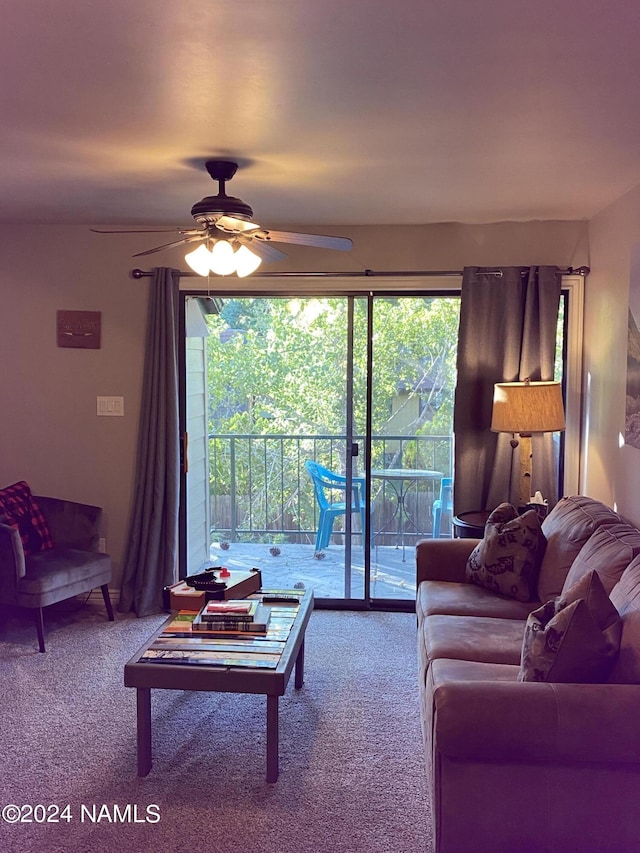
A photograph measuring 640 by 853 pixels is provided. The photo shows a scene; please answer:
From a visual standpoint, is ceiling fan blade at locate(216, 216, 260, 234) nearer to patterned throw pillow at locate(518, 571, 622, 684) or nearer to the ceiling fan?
the ceiling fan

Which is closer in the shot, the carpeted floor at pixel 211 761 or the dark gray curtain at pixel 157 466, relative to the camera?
the carpeted floor at pixel 211 761

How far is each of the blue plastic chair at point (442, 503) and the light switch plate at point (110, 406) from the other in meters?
2.07

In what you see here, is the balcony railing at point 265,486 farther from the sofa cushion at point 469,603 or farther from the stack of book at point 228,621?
the stack of book at point 228,621

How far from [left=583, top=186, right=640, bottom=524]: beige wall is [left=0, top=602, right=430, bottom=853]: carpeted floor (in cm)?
137

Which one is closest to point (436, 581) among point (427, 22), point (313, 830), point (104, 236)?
point (313, 830)

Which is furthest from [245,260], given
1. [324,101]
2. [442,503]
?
Result: [442,503]

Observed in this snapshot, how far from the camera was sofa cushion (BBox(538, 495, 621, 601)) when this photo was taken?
9.62ft

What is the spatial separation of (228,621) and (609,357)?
233 centimetres

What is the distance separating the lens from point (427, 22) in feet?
5.69

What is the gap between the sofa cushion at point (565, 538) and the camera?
293 centimetres

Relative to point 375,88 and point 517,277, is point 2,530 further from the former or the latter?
point 517,277

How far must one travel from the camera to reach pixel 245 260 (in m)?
3.01

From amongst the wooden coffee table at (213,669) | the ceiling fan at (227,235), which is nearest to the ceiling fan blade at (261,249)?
the ceiling fan at (227,235)

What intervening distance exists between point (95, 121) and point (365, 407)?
2361 mm
